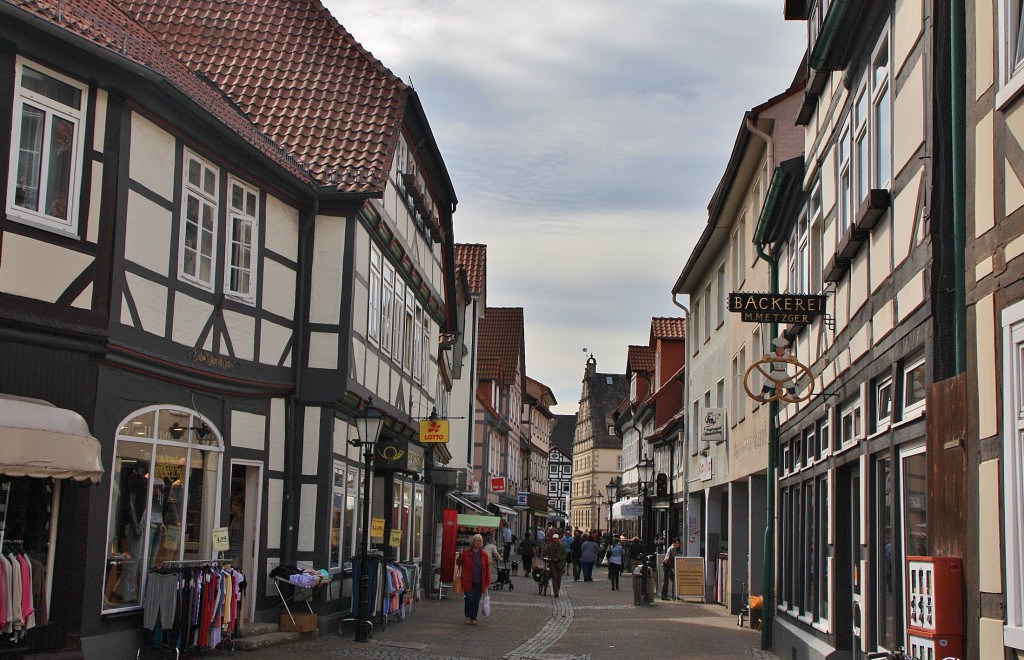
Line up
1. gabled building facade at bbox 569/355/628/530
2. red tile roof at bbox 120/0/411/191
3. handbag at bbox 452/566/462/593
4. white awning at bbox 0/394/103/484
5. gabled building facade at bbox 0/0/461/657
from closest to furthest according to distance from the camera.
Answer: white awning at bbox 0/394/103/484 < gabled building facade at bbox 0/0/461/657 < red tile roof at bbox 120/0/411/191 < handbag at bbox 452/566/462/593 < gabled building facade at bbox 569/355/628/530

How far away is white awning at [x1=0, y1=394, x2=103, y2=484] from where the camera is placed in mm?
10727

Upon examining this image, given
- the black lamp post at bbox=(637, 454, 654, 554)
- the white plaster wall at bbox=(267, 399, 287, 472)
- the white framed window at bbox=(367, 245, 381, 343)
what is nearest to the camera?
the white plaster wall at bbox=(267, 399, 287, 472)

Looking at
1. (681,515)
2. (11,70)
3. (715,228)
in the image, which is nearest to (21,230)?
(11,70)

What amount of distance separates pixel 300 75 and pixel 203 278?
19.8 ft

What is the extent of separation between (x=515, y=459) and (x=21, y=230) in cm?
5934

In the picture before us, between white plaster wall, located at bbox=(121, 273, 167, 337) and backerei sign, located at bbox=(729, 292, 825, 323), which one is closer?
backerei sign, located at bbox=(729, 292, 825, 323)

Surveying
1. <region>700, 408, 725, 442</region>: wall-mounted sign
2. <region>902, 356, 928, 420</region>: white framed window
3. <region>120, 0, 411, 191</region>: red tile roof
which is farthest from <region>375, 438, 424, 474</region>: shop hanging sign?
<region>902, 356, 928, 420</region>: white framed window

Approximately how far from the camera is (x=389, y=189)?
804 inches

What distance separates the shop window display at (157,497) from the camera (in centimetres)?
1342

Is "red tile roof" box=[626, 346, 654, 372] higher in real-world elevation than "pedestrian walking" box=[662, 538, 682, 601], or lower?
higher

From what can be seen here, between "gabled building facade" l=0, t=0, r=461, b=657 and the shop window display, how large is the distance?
3 centimetres

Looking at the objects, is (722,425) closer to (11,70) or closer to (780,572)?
(780,572)

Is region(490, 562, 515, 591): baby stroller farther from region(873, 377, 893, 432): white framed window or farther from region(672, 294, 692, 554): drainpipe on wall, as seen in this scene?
region(873, 377, 893, 432): white framed window

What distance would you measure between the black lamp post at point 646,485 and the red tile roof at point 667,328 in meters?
4.89
